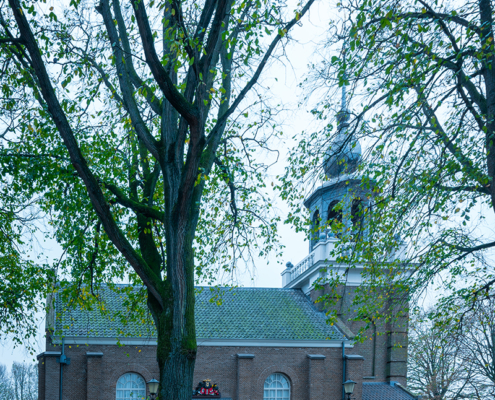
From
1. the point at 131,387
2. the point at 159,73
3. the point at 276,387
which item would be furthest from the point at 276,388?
the point at 159,73

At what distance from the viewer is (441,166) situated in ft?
32.1

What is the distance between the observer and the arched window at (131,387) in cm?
2489

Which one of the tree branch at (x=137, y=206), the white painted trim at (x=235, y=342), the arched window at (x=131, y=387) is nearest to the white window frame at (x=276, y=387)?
the white painted trim at (x=235, y=342)

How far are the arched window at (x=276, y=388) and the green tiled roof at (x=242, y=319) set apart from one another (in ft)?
6.11

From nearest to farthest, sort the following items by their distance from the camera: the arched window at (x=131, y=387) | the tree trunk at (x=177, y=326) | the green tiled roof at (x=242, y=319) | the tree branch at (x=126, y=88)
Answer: the tree trunk at (x=177, y=326), the tree branch at (x=126, y=88), the arched window at (x=131, y=387), the green tiled roof at (x=242, y=319)

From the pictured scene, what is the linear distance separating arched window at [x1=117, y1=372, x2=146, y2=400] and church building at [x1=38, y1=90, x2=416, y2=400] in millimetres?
42

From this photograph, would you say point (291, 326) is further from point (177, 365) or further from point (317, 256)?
point (177, 365)

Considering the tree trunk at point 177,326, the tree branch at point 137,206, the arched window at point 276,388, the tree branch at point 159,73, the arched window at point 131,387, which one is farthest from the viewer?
the arched window at point 276,388

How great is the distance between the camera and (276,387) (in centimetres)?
2620

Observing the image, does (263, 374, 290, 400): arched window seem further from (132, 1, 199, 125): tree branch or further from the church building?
(132, 1, 199, 125): tree branch

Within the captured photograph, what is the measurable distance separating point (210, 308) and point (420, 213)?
63.6 feet

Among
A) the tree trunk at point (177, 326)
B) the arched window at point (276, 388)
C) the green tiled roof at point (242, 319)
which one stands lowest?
the arched window at point (276, 388)

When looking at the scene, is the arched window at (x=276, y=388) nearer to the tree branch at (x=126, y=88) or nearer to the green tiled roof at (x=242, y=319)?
the green tiled roof at (x=242, y=319)

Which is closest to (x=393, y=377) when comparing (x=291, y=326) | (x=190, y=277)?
(x=291, y=326)
